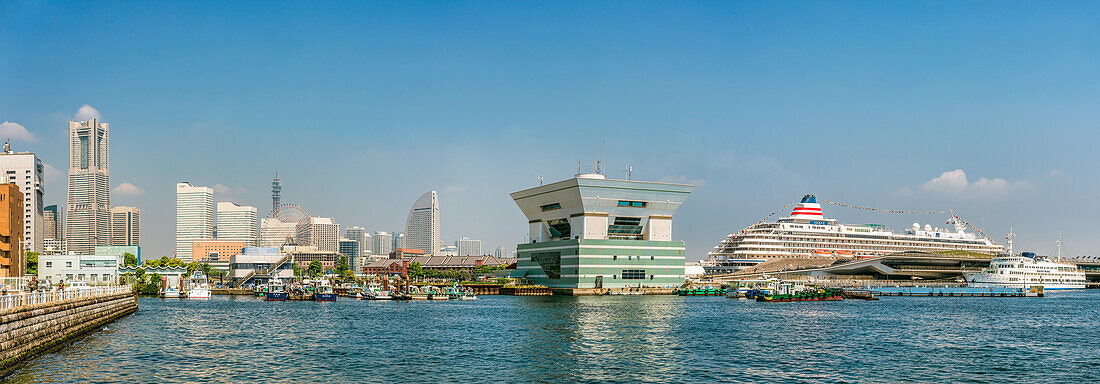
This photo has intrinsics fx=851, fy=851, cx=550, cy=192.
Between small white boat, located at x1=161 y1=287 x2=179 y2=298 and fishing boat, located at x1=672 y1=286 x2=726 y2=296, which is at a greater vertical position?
small white boat, located at x1=161 y1=287 x2=179 y2=298

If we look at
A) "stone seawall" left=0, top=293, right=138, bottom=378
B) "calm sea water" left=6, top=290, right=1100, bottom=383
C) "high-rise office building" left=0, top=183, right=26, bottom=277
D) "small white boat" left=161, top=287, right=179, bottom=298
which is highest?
"high-rise office building" left=0, top=183, right=26, bottom=277

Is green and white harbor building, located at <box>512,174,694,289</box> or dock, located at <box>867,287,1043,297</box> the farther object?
dock, located at <box>867,287,1043,297</box>

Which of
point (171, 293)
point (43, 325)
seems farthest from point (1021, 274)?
point (43, 325)

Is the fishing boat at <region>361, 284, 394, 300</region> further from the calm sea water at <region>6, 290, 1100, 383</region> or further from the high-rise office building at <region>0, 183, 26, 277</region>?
the high-rise office building at <region>0, 183, 26, 277</region>

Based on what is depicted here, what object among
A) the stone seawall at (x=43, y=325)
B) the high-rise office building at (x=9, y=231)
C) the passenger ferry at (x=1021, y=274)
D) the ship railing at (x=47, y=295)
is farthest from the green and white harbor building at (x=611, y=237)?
the stone seawall at (x=43, y=325)

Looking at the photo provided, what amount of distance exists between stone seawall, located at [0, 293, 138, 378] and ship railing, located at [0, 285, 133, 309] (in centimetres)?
57

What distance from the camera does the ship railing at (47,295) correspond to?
1743 inches

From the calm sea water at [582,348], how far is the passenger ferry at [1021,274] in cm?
8223

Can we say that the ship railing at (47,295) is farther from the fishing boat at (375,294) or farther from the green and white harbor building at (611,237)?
the green and white harbor building at (611,237)

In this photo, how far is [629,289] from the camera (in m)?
149

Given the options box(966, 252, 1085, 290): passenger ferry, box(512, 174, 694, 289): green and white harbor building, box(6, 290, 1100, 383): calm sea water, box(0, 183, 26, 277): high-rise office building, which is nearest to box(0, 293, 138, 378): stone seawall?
box(6, 290, 1100, 383): calm sea water

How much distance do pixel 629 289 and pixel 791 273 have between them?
2501 inches

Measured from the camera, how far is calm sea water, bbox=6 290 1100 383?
45750 mm

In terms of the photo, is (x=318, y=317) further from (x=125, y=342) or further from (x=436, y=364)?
(x=436, y=364)
